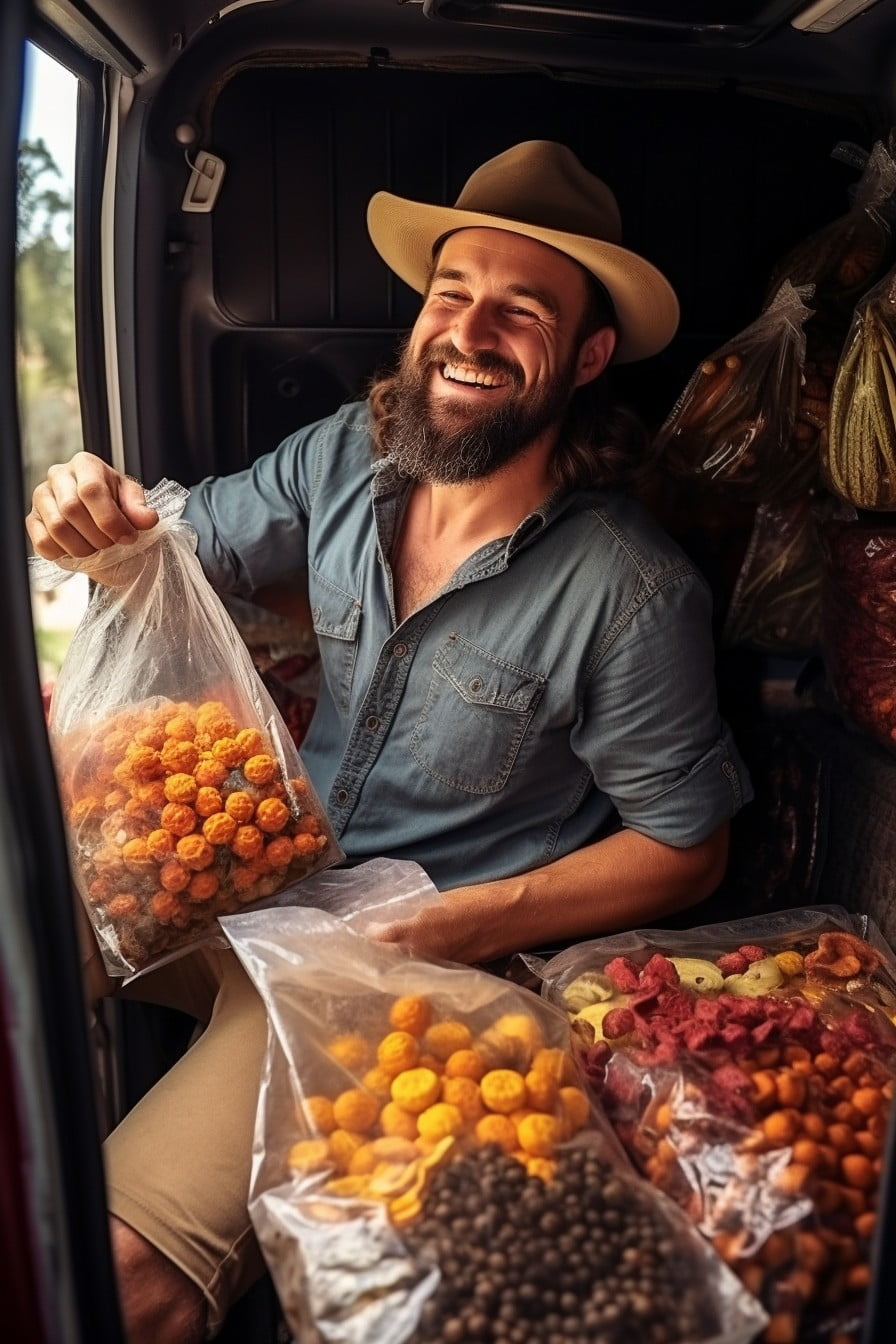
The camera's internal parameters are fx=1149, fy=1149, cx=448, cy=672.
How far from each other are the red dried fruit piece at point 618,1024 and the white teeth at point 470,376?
1014mm

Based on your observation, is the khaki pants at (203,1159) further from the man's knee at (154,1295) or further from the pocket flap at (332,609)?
the pocket flap at (332,609)

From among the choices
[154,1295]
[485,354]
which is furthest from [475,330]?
[154,1295]

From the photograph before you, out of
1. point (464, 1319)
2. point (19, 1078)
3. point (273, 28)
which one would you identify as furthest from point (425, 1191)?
point (273, 28)

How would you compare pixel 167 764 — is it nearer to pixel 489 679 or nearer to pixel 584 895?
pixel 489 679

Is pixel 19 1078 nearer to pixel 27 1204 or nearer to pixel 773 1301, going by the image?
pixel 27 1204

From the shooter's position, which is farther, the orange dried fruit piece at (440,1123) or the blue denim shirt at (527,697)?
the blue denim shirt at (527,697)

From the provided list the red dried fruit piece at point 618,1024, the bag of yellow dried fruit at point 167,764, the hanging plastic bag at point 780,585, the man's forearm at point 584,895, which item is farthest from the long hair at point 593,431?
the red dried fruit piece at point 618,1024

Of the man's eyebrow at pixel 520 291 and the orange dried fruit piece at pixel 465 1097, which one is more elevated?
the man's eyebrow at pixel 520 291

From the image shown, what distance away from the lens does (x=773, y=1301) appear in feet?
3.27

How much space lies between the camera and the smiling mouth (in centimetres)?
185

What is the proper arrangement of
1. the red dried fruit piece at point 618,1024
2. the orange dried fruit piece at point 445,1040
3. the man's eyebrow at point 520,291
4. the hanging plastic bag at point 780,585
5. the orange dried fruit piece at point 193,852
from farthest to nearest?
the hanging plastic bag at point 780,585
the man's eyebrow at point 520,291
the orange dried fruit piece at point 193,852
the red dried fruit piece at point 618,1024
the orange dried fruit piece at point 445,1040

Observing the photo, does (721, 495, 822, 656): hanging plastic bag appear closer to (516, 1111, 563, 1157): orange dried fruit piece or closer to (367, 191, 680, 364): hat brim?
(367, 191, 680, 364): hat brim

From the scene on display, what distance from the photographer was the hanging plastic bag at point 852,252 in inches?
73.9

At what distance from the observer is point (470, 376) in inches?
72.9
